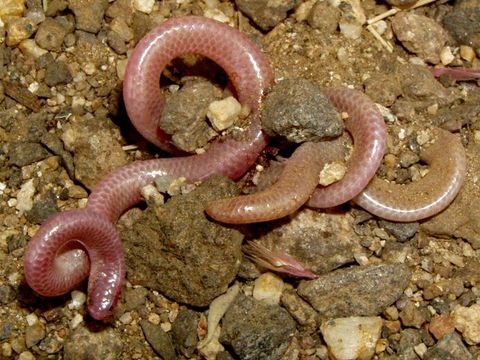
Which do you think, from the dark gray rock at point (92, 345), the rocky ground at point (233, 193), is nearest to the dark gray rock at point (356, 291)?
the rocky ground at point (233, 193)

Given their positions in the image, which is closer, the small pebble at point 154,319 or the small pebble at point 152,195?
the small pebble at point 152,195

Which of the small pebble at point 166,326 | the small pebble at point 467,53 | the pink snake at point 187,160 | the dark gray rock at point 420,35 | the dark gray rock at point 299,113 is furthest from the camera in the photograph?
the small pebble at point 467,53

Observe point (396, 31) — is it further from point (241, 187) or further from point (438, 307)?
point (438, 307)

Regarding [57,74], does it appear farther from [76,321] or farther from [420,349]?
[420,349]

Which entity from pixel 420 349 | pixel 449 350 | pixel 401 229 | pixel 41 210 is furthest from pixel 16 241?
pixel 449 350

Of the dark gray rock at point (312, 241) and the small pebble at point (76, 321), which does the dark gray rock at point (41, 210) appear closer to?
the small pebble at point (76, 321)

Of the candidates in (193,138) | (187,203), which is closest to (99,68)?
(193,138)
